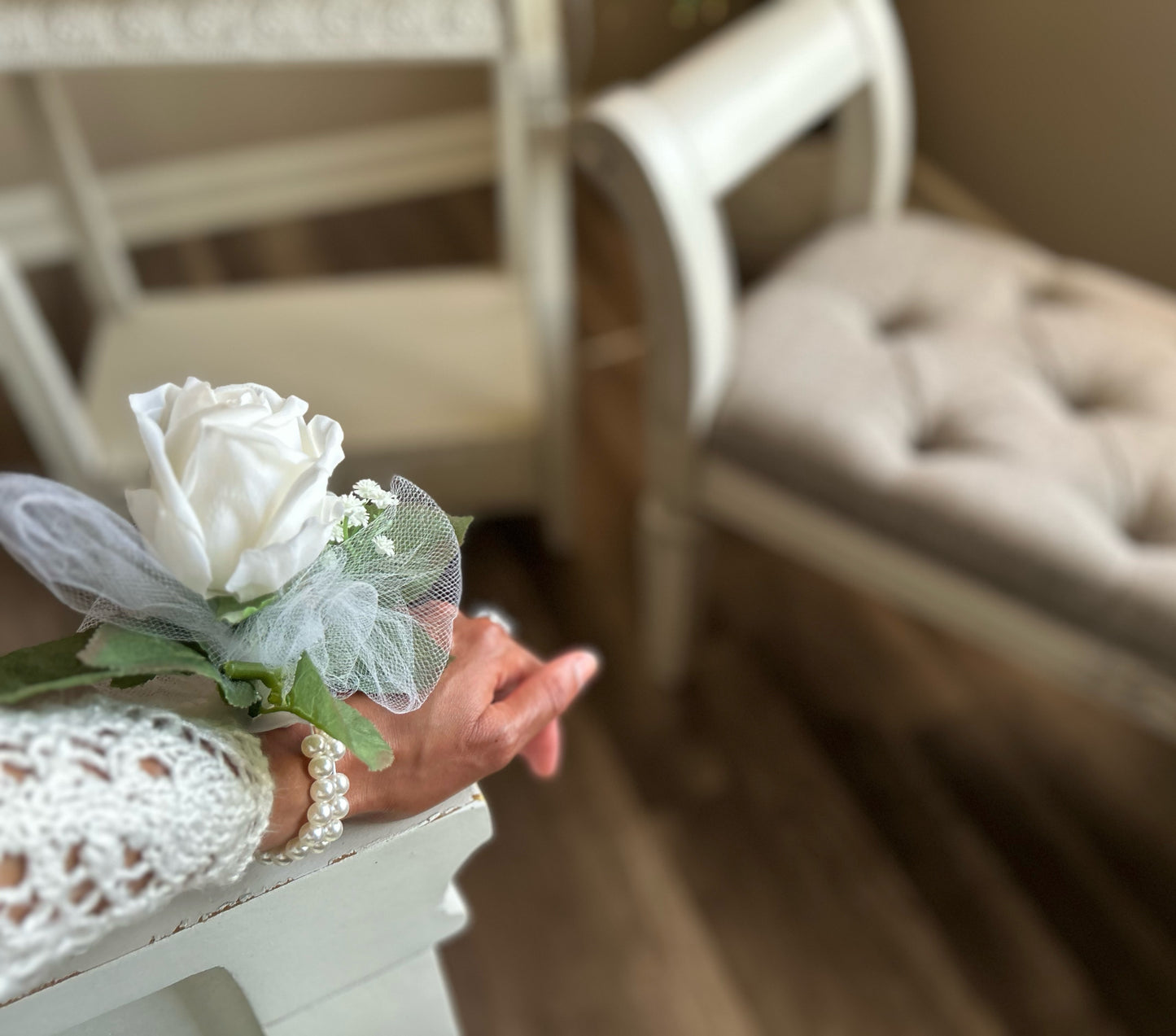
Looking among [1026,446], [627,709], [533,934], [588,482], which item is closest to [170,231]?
[588,482]

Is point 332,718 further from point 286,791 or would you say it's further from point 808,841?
point 808,841

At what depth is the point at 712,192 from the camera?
0.91 meters

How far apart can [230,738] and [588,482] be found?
121 cm

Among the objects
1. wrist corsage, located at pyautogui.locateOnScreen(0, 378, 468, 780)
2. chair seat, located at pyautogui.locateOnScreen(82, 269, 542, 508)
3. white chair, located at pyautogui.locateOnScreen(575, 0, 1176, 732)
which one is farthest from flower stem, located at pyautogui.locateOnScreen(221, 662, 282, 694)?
chair seat, located at pyautogui.locateOnScreen(82, 269, 542, 508)

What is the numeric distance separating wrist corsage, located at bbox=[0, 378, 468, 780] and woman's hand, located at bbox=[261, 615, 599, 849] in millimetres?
21

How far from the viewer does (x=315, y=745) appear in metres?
0.37

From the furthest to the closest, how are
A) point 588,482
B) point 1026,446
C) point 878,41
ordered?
point 588,482
point 878,41
point 1026,446

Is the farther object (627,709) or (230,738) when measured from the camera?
(627,709)

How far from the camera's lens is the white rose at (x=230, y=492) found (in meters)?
0.30

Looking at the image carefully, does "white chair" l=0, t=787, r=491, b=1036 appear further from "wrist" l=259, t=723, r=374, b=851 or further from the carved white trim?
the carved white trim

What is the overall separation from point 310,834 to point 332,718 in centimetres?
6

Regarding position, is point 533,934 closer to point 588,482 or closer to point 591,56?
point 588,482

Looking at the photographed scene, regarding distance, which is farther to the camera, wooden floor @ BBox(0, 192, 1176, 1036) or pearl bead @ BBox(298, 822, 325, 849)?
wooden floor @ BBox(0, 192, 1176, 1036)

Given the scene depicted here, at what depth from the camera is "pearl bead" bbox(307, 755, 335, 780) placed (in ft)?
1.21
